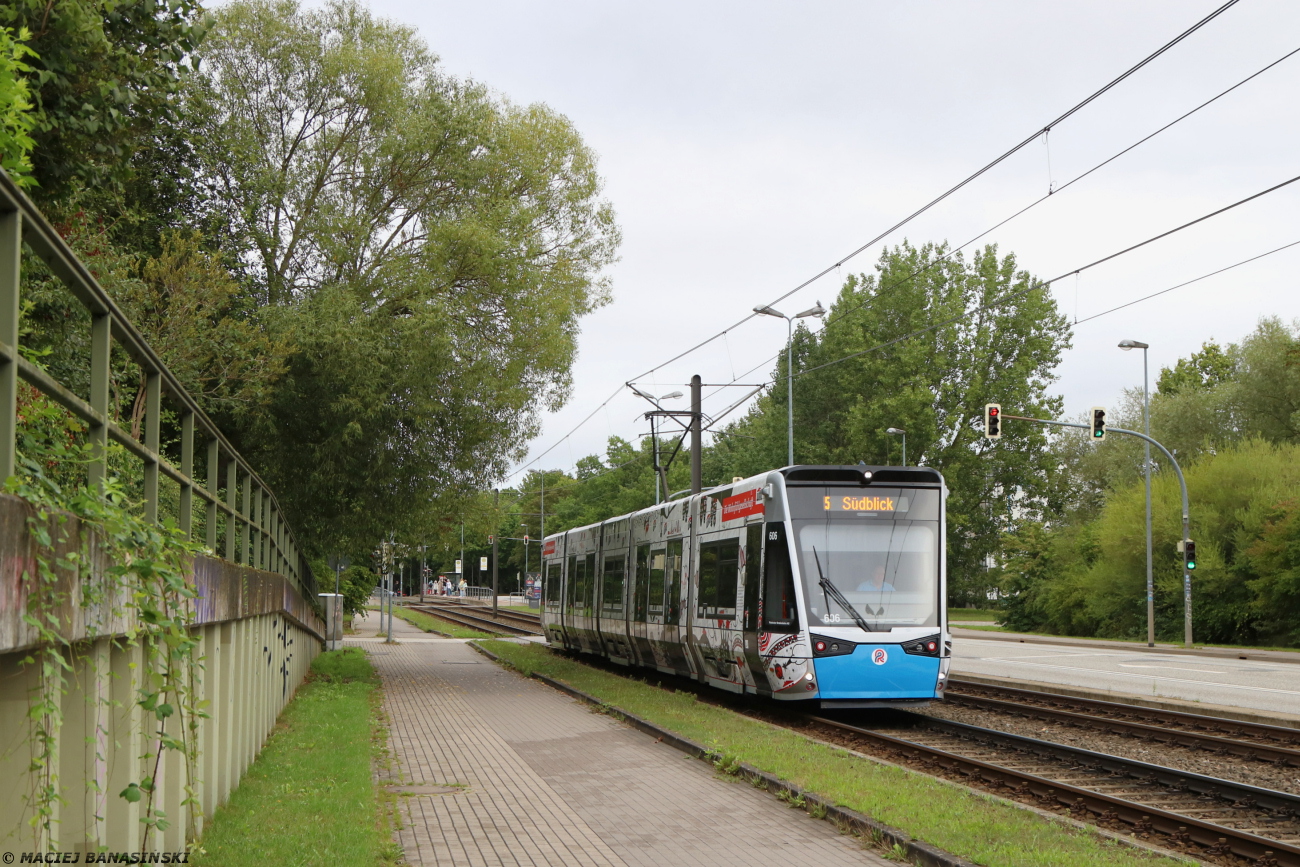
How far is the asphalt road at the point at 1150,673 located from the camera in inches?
780

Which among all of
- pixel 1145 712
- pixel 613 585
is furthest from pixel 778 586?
pixel 613 585

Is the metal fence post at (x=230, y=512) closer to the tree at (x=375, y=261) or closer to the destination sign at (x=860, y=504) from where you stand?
the destination sign at (x=860, y=504)

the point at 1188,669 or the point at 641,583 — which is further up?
the point at 641,583

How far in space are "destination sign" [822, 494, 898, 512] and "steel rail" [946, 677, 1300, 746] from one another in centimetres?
387

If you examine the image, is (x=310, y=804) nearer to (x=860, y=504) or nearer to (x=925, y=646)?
(x=925, y=646)

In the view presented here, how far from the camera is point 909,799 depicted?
9180 millimetres

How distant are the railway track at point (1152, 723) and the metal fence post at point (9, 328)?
1236cm

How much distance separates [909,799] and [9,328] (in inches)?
290

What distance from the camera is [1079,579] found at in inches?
→ 1721

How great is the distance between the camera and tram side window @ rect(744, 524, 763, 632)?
50.9ft

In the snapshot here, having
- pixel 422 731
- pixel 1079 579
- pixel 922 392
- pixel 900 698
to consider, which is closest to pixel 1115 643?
pixel 1079 579

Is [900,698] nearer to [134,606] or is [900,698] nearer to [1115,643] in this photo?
[134,606]

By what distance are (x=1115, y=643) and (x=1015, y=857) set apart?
3321cm

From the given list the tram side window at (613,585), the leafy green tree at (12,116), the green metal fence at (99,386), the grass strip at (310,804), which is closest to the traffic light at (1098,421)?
the tram side window at (613,585)
